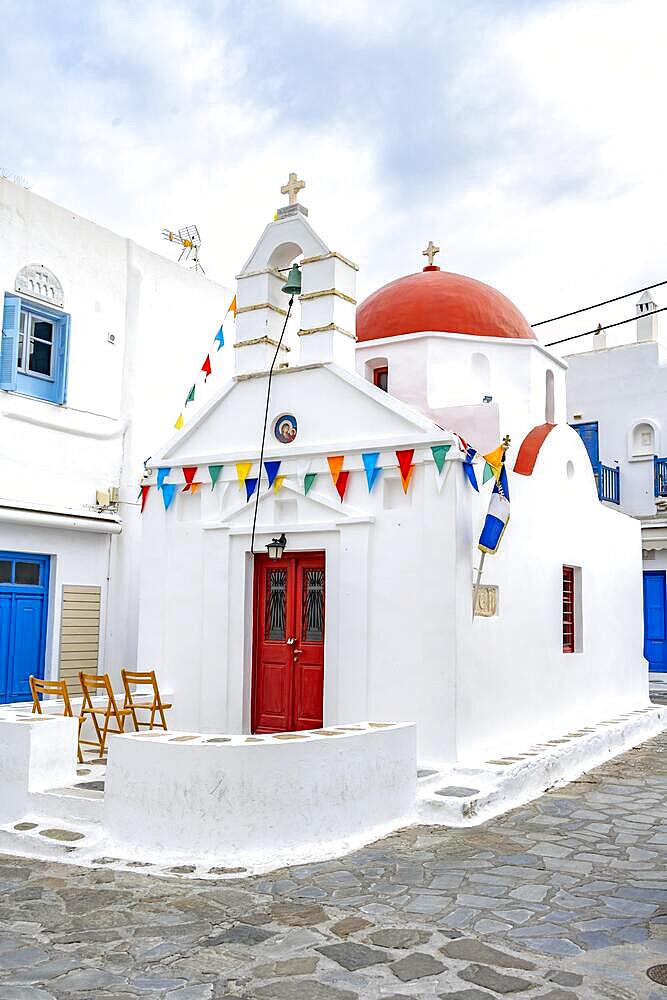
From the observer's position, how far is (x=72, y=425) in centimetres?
1192

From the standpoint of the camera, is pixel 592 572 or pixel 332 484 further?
pixel 592 572

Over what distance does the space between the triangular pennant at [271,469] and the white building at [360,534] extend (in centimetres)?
5

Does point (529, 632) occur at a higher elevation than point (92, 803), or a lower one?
higher

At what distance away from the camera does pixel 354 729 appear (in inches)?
280

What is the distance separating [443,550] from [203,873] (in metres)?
3.67

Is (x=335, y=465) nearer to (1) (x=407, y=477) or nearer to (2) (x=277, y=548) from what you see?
(1) (x=407, y=477)

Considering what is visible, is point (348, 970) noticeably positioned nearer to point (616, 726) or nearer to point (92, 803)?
point (92, 803)

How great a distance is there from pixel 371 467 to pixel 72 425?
4.81 meters

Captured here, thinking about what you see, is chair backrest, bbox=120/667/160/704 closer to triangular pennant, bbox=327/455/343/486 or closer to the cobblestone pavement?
the cobblestone pavement

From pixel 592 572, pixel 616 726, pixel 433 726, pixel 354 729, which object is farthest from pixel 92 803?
pixel 592 572

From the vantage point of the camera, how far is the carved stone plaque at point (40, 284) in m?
11.4

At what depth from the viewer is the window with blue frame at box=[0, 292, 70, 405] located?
1105 centimetres

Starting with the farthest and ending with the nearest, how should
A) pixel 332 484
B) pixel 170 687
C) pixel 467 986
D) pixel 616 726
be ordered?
pixel 616 726, pixel 170 687, pixel 332 484, pixel 467 986

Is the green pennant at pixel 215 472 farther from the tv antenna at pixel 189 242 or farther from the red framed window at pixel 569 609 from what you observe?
the tv antenna at pixel 189 242
